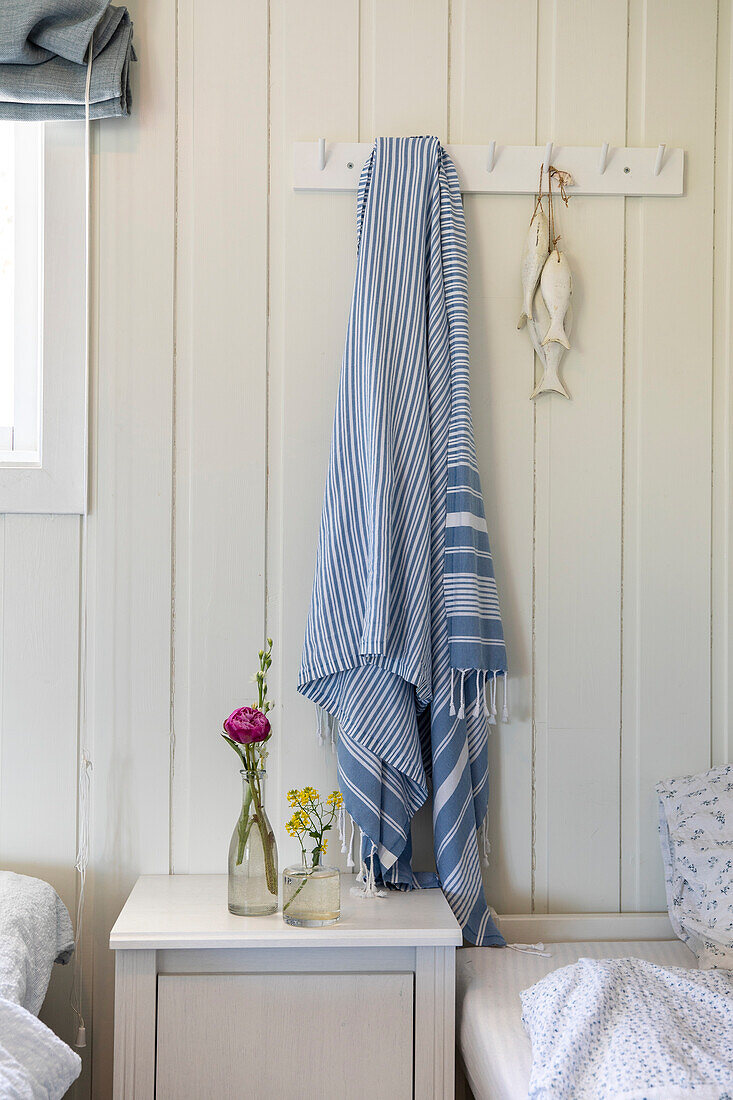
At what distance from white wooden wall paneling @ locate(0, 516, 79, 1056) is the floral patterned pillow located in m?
1.00

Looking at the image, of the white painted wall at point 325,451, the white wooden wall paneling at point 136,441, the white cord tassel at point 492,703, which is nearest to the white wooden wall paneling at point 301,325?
the white painted wall at point 325,451

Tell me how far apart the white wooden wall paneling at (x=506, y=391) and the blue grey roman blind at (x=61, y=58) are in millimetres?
576

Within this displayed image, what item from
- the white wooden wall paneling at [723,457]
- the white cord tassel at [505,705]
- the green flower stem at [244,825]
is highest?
the white wooden wall paneling at [723,457]

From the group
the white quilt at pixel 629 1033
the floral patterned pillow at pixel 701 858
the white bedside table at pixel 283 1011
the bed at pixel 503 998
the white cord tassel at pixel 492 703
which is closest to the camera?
the white quilt at pixel 629 1033

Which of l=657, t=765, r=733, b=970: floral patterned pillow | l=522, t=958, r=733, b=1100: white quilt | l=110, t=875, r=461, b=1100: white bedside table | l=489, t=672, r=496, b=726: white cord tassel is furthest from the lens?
l=489, t=672, r=496, b=726: white cord tassel

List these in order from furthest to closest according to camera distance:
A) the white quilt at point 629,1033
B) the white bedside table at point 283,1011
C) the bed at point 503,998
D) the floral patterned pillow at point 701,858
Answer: the floral patterned pillow at point 701,858 < the white bedside table at point 283,1011 < the bed at point 503,998 < the white quilt at point 629,1033

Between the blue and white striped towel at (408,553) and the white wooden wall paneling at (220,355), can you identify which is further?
the white wooden wall paneling at (220,355)

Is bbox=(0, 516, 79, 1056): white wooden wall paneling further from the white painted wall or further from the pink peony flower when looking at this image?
the pink peony flower

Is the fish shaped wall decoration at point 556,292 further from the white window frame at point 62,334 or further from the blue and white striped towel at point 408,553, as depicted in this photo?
the white window frame at point 62,334

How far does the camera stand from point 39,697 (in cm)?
153

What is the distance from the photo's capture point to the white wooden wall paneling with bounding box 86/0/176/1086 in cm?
153

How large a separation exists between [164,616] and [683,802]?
0.93m

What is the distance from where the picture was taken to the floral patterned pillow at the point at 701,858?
1.41 metres

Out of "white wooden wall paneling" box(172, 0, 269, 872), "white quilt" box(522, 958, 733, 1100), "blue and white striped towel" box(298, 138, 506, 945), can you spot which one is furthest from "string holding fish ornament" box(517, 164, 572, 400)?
"white quilt" box(522, 958, 733, 1100)
